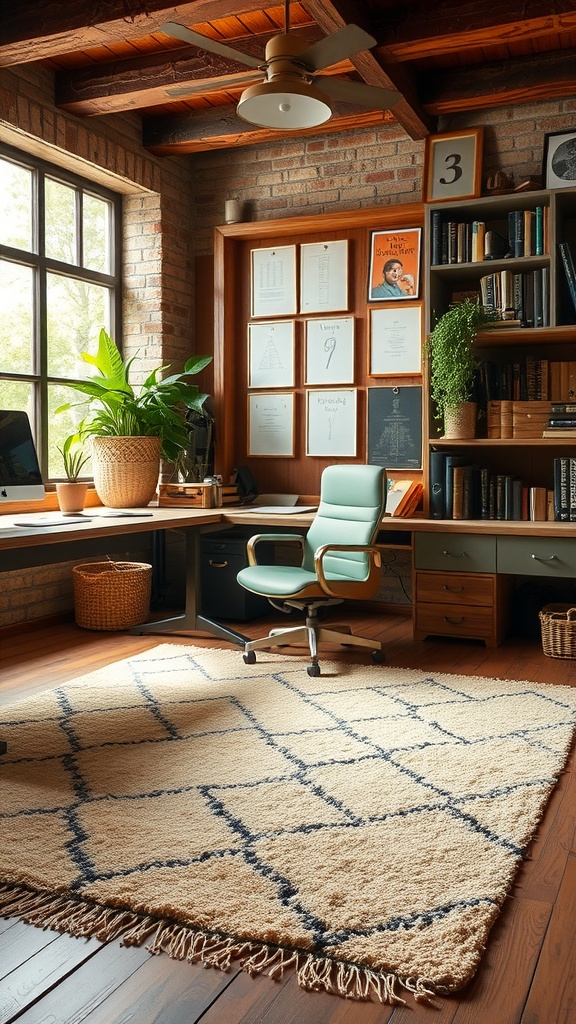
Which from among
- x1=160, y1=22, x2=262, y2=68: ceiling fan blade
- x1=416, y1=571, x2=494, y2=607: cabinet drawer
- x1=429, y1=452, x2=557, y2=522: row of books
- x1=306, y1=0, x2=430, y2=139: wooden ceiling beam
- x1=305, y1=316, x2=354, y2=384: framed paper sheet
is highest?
x1=306, y1=0, x2=430, y2=139: wooden ceiling beam

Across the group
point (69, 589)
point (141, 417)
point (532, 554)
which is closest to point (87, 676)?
point (69, 589)

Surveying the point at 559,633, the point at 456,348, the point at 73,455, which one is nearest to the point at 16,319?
the point at 73,455

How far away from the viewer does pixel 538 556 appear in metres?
4.13

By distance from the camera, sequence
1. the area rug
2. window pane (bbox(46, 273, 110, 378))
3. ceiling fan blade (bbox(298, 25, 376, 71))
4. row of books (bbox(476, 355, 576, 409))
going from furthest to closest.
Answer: window pane (bbox(46, 273, 110, 378)), row of books (bbox(476, 355, 576, 409)), ceiling fan blade (bbox(298, 25, 376, 71)), the area rug

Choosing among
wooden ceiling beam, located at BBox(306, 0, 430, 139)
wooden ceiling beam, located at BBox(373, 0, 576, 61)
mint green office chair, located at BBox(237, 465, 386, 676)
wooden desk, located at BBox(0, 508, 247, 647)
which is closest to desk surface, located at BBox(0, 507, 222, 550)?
wooden desk, located at BBox(0, 508, 247, 647)

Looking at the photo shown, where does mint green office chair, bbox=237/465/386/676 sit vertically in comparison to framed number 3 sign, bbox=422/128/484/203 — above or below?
below

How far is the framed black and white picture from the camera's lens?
4438 mm

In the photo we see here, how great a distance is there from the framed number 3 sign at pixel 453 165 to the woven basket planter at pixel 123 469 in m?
2.13

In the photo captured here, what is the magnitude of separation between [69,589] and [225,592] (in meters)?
0.93

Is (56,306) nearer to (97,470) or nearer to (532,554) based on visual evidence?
(97,470)

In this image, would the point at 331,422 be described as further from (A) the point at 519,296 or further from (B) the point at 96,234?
(B) the point at 96,234

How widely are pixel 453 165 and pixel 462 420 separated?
58.1 inches

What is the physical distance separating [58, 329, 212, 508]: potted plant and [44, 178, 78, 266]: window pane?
56 cm

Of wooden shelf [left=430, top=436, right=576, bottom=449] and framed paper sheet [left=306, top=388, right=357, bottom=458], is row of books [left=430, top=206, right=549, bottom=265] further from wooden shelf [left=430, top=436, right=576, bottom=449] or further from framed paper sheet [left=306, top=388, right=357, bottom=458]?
framed paper sheet [left=306, top=388, right=357, bottom=458]
